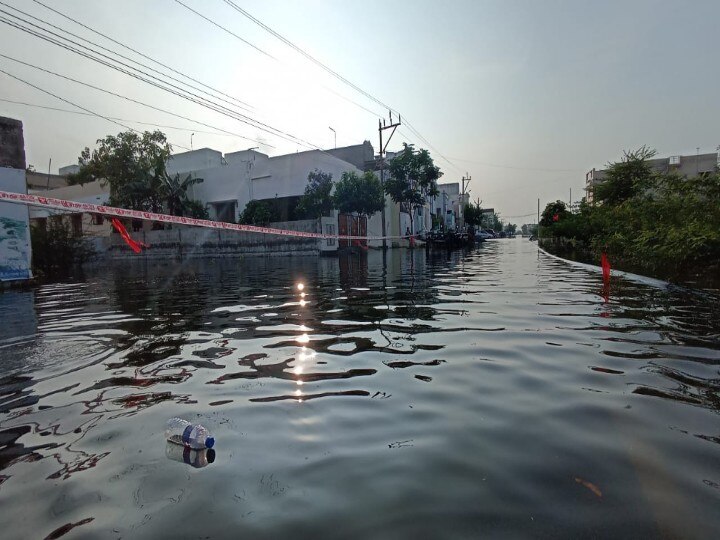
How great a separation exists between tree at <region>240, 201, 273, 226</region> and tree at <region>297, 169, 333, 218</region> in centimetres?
276

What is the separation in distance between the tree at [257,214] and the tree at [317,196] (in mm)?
2760

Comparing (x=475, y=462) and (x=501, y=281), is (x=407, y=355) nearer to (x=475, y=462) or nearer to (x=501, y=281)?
(x=475, y=462)

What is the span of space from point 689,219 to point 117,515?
1280cm

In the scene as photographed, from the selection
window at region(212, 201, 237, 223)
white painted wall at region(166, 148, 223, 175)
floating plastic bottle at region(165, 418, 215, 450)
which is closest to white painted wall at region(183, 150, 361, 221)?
window at region(212, 201, 237, 223)

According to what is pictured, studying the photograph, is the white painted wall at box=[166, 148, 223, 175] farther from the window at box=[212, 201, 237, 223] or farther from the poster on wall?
the poster on wall

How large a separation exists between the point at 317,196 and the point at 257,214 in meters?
5.39

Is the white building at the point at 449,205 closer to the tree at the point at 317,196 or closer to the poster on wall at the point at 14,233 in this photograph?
the tree at the point at 317,196

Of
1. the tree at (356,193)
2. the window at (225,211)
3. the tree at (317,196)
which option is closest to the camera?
the tree at (356,193)

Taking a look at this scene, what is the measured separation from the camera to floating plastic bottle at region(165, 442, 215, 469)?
242 cm

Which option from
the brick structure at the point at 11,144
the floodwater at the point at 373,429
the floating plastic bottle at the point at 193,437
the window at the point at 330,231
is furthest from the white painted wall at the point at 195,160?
the floating plastic bottle at the point at 193,437

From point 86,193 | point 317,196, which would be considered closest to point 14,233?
point 317,196

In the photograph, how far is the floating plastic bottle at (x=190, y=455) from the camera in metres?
2.42

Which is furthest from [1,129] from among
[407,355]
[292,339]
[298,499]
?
[298,499]

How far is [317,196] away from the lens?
33062 millimetres
